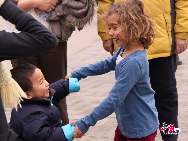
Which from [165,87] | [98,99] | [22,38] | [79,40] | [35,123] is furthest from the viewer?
[79,40]

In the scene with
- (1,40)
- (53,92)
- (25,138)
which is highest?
(1,40)

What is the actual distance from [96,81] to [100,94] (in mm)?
833

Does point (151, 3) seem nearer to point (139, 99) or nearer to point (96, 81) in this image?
point (139, 99)

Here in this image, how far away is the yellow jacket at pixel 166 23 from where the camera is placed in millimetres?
3436

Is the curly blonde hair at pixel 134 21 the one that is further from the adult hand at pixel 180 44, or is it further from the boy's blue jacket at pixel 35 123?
the adult hand at pixel 180 44

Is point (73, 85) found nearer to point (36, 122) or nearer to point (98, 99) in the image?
point (36, 122)

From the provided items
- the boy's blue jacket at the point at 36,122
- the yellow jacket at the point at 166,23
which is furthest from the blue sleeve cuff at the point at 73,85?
the yellow jacket at the point at 166,23

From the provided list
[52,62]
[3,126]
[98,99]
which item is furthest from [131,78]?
[98,99]

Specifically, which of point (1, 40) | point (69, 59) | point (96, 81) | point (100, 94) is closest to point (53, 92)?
point (1, 40)

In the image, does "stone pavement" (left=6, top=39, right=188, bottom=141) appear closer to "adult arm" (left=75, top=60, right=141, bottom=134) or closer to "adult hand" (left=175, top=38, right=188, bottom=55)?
"adult hand" (left=175, top=38, right=188, bottom=55)

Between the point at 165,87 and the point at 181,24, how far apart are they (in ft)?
2.12

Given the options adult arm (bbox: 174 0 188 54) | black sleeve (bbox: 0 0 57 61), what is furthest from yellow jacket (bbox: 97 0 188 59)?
black sleeve (bbox: 0 0 57 61)

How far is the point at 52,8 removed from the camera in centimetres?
333

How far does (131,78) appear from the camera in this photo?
2.57m
